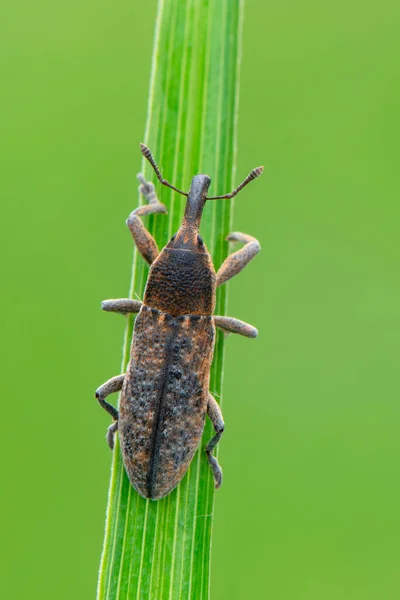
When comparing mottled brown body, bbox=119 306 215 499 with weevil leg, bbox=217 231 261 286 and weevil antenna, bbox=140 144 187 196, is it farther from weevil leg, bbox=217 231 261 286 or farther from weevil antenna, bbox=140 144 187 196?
weevil antenna, bbox=140 144 187 196

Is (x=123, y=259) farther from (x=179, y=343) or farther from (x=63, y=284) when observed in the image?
(x=179, y=343)

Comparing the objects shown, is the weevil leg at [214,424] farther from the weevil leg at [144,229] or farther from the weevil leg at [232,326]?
the weevil leg at [144,229]

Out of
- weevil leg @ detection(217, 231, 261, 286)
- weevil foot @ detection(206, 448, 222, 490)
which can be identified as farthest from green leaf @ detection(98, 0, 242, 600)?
weevil leg @ detection(217, 231, 261, 286)

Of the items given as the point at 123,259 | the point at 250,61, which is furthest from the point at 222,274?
the point at 250,61

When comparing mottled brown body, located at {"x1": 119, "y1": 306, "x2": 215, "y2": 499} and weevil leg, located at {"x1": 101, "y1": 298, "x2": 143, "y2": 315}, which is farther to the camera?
weevil leg, located at {"x1": 101, "y1": 298, "x2": 143, "y2": 315}

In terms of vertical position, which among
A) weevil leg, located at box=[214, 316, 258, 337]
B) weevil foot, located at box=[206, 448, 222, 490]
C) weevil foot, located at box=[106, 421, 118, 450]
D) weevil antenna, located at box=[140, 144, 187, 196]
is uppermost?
weevil antenna, located at box=[140, 144, 187, 196]

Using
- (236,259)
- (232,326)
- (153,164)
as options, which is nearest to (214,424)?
(232,326)
